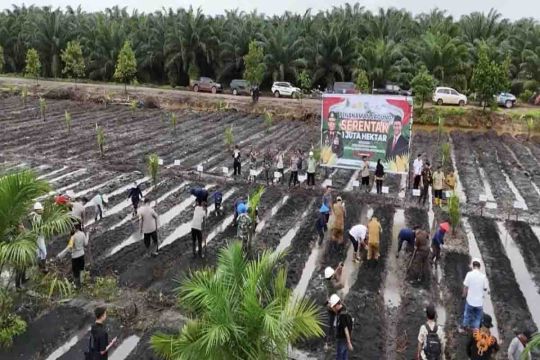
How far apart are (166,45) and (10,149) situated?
72.4ft

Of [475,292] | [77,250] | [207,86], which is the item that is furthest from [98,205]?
[207,86]

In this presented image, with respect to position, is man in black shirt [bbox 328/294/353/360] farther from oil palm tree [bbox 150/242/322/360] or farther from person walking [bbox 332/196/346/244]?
person walking [bbox 332/196/346/244]

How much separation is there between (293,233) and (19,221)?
701cm

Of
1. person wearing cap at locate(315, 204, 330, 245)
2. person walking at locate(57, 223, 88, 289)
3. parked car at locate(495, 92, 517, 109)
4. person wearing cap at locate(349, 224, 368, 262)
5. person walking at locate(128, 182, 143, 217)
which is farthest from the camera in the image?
parked car at locate(495, 92, 517, 109)

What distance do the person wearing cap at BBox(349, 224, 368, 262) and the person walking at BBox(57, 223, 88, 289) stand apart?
512 centimetres

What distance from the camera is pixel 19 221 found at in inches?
281

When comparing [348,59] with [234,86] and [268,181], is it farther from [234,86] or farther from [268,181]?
[268,181]

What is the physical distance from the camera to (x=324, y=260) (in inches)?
447

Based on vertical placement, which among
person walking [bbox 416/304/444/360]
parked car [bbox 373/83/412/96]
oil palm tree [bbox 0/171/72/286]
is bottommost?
person walking [bbox 416/304/444/360]

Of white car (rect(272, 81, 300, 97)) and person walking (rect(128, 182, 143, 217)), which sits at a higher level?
white car (rect(272, 81, 300, 97))

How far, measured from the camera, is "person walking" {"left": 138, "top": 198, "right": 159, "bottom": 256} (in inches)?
422

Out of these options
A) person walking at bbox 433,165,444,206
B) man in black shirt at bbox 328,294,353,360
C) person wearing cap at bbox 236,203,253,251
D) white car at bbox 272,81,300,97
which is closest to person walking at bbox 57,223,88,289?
person wearing cap at bbox 236,203,253,251

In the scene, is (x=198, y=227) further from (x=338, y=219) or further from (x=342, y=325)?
(x=342, y=325)

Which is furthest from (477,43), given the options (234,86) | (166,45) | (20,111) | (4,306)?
(4,306)
